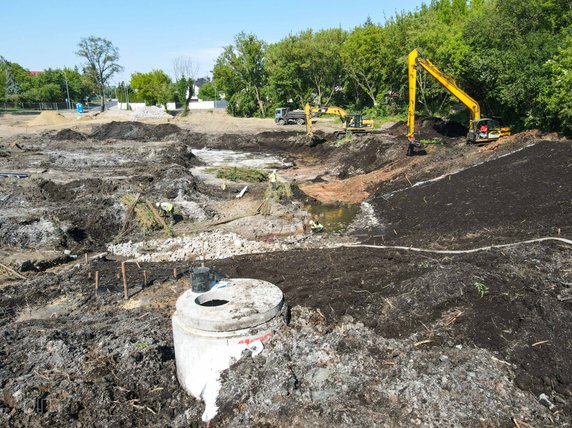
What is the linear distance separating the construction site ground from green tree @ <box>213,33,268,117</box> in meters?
34.4

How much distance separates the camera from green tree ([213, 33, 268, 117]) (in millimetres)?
51109

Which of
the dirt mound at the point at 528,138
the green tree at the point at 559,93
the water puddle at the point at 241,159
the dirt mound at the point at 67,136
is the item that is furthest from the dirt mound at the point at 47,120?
the green tree at the point at 559,93

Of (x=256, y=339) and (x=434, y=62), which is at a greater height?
(x=434, y=62)

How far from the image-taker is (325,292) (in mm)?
7395

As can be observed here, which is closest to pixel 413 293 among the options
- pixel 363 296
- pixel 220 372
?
pixel 363 296

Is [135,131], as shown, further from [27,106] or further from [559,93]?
[27,106]

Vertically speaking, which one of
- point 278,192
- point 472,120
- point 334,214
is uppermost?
point 472,120

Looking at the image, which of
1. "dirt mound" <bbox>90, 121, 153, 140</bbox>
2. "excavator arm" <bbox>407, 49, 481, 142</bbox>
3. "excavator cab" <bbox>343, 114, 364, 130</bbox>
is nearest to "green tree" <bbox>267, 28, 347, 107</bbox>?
"dirt mound" <bbox>90, 121, 153, 140</bbox>

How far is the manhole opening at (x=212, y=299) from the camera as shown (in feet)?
20.0

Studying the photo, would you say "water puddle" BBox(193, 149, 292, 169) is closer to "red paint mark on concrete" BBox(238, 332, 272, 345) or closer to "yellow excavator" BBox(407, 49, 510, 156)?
"yellow excavator" BBox(407, 49, 510, 156)

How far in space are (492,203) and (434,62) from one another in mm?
18932

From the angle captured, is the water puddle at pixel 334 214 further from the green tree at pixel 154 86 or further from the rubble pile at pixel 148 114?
the green tree at pixel 154 86

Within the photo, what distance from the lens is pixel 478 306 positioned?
616 centimetres

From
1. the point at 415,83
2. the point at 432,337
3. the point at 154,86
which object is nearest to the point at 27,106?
the point at 154,86
